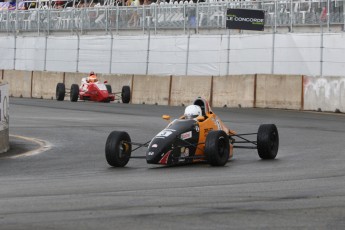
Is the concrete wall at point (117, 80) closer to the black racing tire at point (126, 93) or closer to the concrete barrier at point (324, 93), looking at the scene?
the black racing tire at point (126, 93)

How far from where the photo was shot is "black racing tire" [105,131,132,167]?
15.3 m

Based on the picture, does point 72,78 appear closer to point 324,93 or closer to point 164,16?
point 164,16

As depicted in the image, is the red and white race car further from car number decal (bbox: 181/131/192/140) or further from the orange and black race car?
car number decal (bbox: 181/131/192/140)

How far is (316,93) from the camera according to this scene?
3036cm

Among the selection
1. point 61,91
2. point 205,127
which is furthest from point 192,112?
point 61,91

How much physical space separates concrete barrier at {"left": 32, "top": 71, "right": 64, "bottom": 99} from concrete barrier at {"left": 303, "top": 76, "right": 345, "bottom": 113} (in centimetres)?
1370

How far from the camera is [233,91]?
108ft

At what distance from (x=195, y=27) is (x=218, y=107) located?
5.84 metres

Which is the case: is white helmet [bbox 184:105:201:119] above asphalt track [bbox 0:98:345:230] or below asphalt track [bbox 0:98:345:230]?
above

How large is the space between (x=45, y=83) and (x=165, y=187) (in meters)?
30.2

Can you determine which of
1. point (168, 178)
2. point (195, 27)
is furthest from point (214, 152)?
point (195, 27)

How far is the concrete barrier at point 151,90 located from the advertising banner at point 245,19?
2.98 metres

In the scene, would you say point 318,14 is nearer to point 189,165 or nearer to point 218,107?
point 218,107

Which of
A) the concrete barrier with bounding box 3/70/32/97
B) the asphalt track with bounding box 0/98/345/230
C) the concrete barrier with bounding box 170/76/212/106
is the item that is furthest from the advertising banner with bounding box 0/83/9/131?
the concrete barrier with bounding box 3/70/32/97
